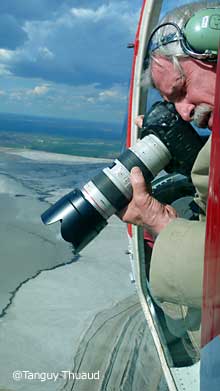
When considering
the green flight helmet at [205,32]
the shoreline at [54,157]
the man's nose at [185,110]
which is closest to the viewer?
the green flight helmet at [205,32]

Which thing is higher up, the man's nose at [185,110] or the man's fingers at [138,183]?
the man's nose at [185,110]

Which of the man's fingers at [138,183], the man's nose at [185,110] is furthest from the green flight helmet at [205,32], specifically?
the man's fingers at [138,183]

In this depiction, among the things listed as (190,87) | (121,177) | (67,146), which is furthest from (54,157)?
(190,87)

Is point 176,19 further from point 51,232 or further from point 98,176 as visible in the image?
point 51,232

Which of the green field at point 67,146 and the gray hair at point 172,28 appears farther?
the green field at point 67,146

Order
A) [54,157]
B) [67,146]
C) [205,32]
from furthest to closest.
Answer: [67,146], [54,157], [205,32]

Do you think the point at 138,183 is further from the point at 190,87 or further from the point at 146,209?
the point at 190,87

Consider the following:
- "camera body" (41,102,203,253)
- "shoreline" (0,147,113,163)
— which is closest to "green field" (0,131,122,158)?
"shoreline" (0,147,113,163)

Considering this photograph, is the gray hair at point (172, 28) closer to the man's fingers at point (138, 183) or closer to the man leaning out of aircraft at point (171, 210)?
the man leaning out of aircraft at point (171, 210)
